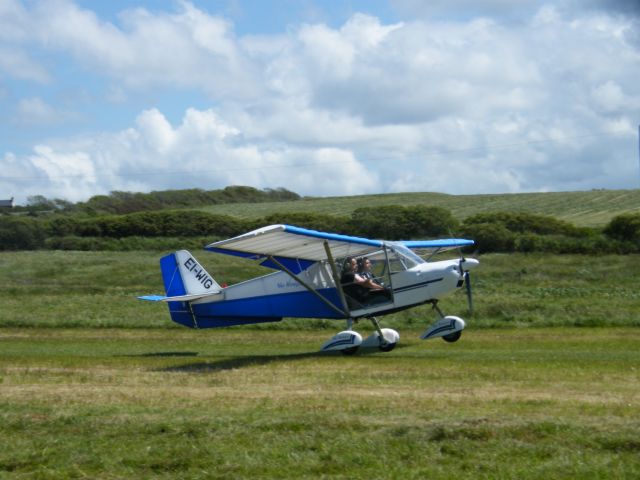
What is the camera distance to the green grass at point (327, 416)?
741 centimetres

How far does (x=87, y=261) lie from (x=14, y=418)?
32647 mm

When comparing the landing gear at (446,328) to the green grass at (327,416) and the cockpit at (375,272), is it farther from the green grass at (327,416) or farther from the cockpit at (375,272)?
the cockpit at (375,272)

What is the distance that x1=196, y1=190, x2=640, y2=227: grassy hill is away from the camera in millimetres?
53375

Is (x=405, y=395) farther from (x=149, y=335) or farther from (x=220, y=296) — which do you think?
(x=149, y=335)

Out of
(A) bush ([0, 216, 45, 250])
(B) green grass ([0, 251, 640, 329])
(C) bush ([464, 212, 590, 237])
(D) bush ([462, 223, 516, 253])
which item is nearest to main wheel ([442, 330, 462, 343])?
(B) green grass ([0, 251, 640, 329])

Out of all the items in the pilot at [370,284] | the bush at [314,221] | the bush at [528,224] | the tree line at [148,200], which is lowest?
the pilot at [370,284]

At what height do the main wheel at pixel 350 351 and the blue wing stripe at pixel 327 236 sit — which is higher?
the blue wing stripe at pixel 327 236

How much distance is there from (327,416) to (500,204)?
51.9 meters

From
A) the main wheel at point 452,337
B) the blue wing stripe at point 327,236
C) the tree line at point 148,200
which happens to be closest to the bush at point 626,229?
the main wheel at point 452,337

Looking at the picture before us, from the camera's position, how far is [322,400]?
1021 centimetres

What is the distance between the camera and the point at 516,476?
6934mm

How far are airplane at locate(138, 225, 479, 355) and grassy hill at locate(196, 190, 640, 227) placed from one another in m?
32.7

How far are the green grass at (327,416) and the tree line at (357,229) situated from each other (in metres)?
19.6

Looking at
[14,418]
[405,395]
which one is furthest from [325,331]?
[14,418]
